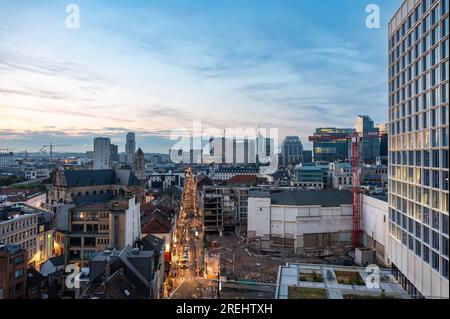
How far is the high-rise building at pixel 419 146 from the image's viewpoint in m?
12.3

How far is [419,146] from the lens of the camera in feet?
47.5

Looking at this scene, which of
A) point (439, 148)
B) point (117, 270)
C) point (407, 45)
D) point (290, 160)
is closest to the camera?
point (439, 148)

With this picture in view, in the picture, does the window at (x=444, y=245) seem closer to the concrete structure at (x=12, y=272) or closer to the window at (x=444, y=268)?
the window at (x=444, y=268)

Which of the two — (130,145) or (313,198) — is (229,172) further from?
(130,145)

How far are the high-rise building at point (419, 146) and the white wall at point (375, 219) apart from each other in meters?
14.3

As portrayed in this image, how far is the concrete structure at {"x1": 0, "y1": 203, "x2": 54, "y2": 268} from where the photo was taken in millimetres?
26891

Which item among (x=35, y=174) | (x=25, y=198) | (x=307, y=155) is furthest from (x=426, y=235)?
(x=307, y=155)

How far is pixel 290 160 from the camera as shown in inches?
5881

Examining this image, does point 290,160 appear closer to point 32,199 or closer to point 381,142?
point 381,142

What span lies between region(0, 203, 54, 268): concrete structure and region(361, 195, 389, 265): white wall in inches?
1160

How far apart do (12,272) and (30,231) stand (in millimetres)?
9251

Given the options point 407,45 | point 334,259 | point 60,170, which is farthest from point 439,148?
point 60,170

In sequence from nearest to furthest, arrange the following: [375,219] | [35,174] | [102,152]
Answer: [375,219]
[35,174]
[102,152]

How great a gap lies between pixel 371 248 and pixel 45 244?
1192 inches
